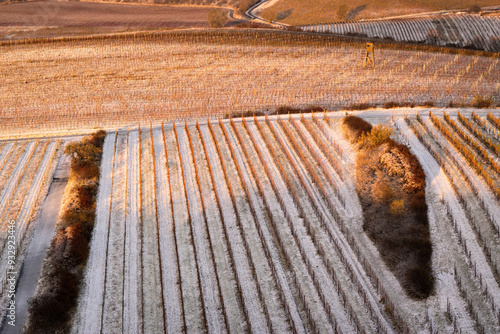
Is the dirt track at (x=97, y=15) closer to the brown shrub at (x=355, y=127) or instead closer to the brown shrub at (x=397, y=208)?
the brown shrub at (x=355, y=127)

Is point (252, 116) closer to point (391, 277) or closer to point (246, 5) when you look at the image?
point (391, 277)

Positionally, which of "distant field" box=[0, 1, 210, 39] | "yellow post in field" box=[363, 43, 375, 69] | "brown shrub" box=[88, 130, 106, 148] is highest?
"distant field" box=[0, 1, 210, 39]

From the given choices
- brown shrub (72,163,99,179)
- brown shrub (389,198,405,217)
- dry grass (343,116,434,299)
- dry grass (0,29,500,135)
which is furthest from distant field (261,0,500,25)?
brown shrub (389,198,405,217)

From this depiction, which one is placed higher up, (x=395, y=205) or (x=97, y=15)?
(x=97, y=15)

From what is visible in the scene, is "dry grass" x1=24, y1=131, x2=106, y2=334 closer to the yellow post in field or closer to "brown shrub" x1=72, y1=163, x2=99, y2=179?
"brown shrub" x1=72, y1=163, x2=99, y2=179

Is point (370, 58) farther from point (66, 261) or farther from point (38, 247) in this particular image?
point (66, 261)

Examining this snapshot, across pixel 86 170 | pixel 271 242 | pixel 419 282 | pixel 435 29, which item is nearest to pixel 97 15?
pixel 435 29
